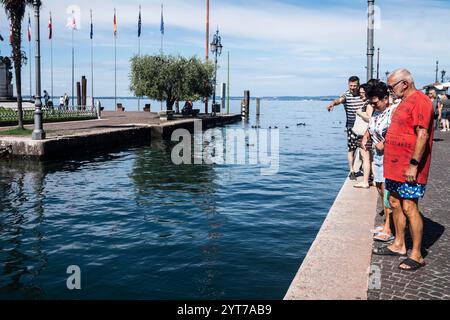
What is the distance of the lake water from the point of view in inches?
209

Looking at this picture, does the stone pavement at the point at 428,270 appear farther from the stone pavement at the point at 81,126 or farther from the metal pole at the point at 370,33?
the stone pavement at the point at 81,126

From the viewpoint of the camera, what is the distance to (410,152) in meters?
4.53

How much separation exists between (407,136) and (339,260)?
1.46m

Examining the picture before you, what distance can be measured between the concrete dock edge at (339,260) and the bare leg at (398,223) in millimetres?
301

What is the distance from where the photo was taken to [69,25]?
30016 mm

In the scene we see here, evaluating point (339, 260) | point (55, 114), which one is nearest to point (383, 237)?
point (339, 260)

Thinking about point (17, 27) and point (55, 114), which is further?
point (55, 114)

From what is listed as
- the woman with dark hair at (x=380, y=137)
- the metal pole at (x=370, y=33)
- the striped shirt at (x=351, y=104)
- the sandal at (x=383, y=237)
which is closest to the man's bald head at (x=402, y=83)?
the woman with dark hair at (x=380, y=137)

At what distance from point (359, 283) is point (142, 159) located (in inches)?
537

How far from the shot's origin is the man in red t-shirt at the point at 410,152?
4.36 m

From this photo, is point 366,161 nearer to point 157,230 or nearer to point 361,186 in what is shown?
point 361,186
